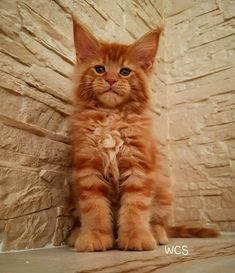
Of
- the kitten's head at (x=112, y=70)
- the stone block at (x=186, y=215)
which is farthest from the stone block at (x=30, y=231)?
the stone block at (x=186, y=215)

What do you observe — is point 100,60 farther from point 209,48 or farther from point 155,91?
point 209,48

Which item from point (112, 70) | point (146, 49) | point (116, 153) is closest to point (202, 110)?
point (146, 49)

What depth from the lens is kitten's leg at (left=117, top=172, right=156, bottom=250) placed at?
3.09ft

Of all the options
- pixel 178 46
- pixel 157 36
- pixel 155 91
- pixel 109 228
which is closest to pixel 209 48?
pixel 178 46

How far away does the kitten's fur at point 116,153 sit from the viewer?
3.35 ft

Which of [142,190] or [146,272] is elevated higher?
[142,190]

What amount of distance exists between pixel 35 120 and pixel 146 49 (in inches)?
22.2

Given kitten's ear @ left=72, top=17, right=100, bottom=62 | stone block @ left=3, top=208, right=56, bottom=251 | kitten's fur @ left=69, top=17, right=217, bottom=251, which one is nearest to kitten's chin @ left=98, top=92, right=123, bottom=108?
kitten's fur @ left=69, top=17, right=217, bottom=251

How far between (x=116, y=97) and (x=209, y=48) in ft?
3.64

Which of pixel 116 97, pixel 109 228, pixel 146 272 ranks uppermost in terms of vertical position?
pixel 116 97

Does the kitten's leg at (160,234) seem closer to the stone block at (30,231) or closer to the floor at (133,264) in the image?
the floor at (133,264)

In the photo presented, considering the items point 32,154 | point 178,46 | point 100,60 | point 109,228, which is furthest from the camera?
point 178,46

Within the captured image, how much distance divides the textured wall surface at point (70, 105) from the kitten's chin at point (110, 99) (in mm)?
216

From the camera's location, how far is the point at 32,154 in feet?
3.85
